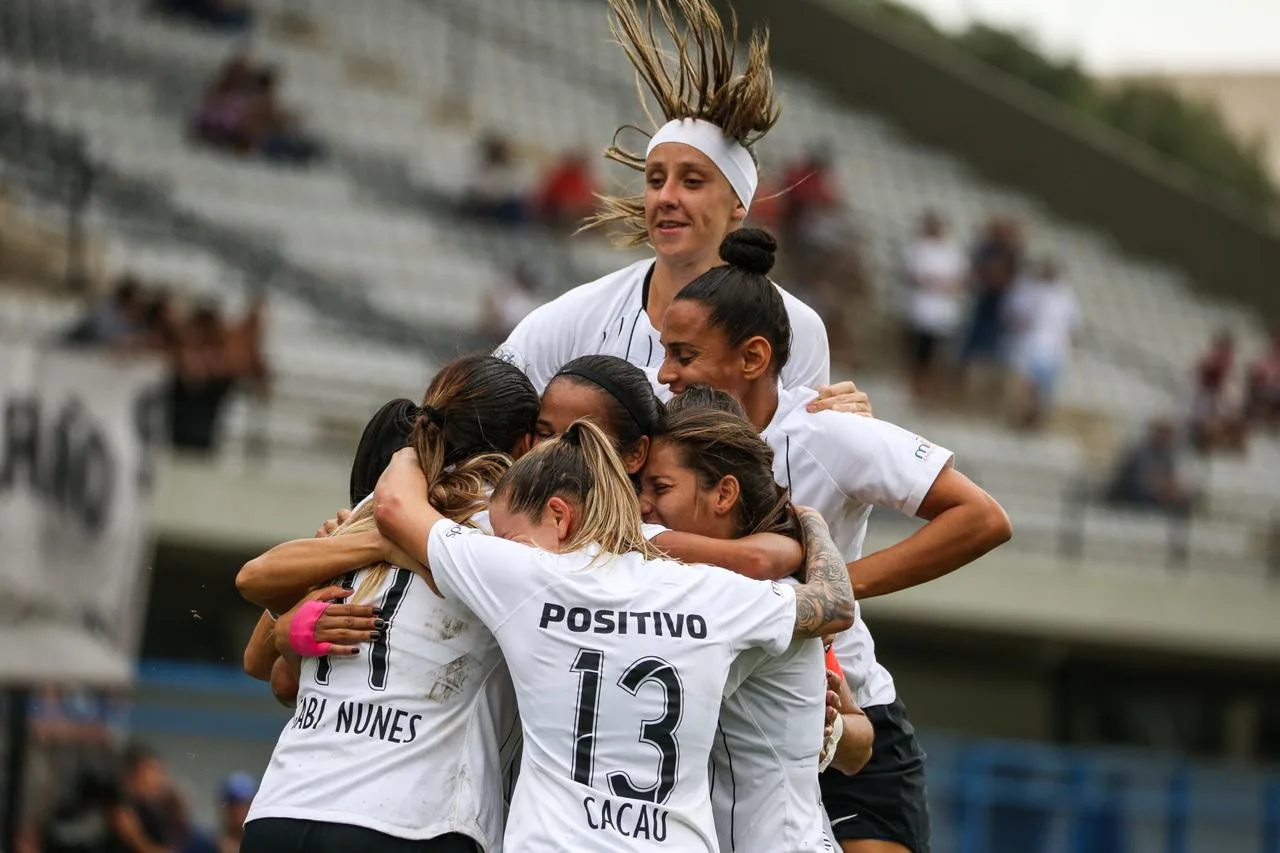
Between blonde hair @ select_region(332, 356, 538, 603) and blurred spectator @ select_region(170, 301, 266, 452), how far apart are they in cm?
980

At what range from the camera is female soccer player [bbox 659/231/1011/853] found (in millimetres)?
4863

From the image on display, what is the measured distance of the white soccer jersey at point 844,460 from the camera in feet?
15.9

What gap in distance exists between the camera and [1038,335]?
19.6 meters

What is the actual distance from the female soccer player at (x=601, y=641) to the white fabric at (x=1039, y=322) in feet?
51.9

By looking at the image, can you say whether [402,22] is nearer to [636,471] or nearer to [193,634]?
[193,634]

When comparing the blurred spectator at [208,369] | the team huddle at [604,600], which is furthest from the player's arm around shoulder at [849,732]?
the blurred spectator at [208,369]

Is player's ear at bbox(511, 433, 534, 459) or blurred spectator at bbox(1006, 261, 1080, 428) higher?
blurred spectator at bbox(1006, 261, 1080, 428)

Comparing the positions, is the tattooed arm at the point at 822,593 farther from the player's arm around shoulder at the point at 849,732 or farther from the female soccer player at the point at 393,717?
the female soccer player at the point at 393,717

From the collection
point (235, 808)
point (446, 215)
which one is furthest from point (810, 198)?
point (235, 808)

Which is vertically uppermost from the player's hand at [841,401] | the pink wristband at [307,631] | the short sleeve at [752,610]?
the player's hand at [841,401]

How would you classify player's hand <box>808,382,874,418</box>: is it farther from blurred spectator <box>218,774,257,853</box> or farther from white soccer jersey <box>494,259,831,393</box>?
blurred spectator <box>218,774,257,853</box>

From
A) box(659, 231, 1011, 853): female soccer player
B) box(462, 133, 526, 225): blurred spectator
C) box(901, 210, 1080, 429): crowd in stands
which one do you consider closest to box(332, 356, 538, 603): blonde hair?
box(659, 231, 1011, 853): female soccer player

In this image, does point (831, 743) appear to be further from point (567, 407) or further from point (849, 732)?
point (567, 407)

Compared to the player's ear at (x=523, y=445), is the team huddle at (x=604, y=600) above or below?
below
